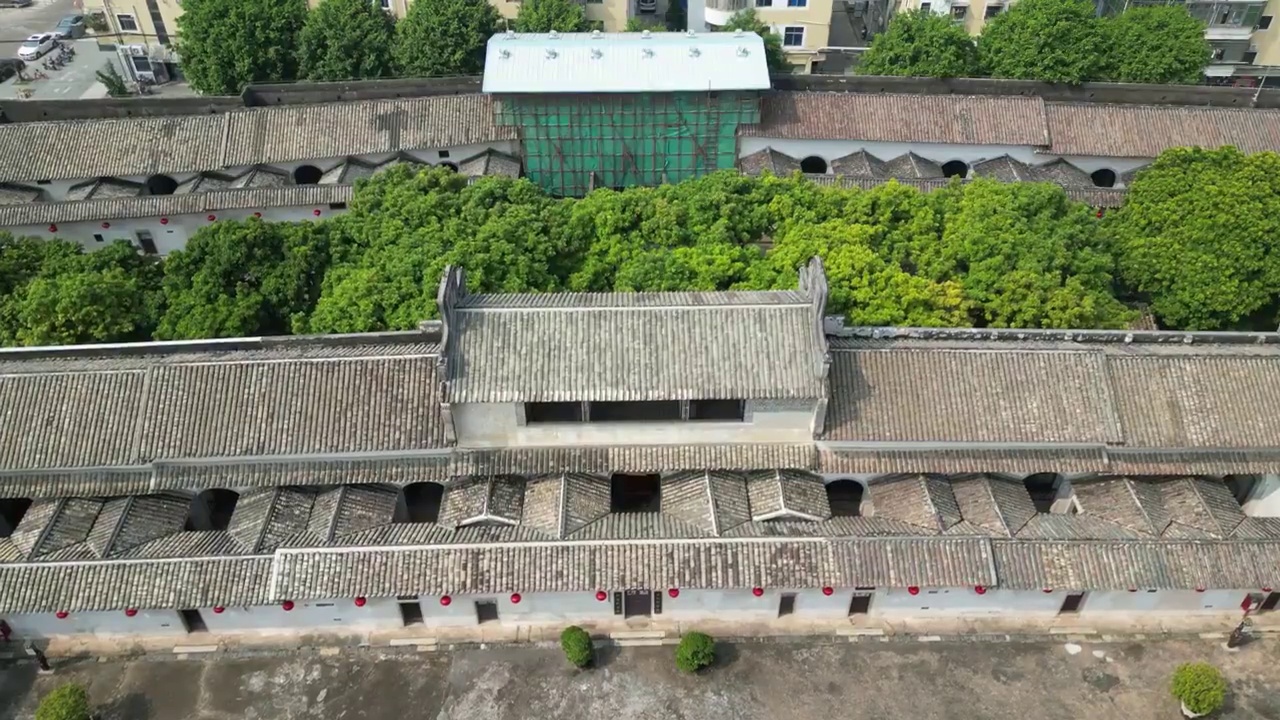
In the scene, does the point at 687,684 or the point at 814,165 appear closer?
the point at 687,684

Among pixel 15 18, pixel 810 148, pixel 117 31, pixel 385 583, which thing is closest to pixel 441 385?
pixel 385 583

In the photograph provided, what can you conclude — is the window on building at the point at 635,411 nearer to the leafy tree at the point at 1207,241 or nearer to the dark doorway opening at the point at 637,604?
the dark doorway opening at the point at 637,604

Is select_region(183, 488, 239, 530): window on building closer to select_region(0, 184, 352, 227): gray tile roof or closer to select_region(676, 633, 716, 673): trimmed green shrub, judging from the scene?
select_region(676, 633, 716, 673): trimmed green shrub

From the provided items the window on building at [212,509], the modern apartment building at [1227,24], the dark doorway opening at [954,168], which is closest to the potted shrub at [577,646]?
the window on building at [212,509]

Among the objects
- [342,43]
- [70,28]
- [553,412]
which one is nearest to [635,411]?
[553,412]

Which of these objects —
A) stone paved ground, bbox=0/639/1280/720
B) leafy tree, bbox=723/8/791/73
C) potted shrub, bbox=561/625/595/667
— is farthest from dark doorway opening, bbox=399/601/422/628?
leafy tree, bbox=723/8/791/73

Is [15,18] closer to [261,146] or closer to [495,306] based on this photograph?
[261,146]

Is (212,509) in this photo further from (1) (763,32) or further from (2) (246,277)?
(1) (763,32)
